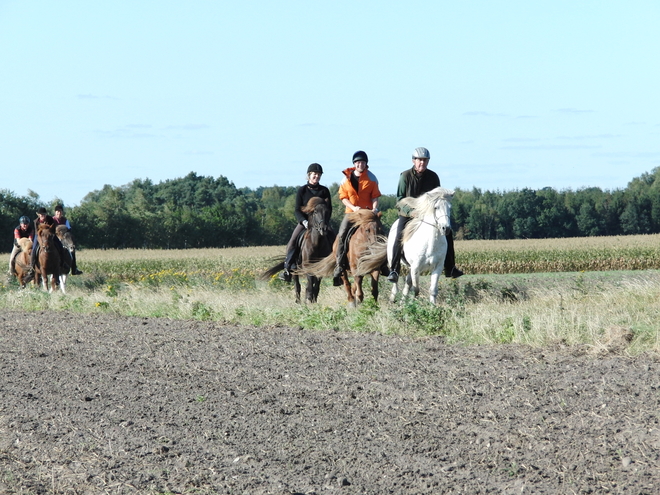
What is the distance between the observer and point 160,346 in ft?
33.0

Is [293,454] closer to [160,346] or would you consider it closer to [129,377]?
[129,377]

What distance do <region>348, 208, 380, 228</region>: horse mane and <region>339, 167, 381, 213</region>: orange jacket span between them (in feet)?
0.85

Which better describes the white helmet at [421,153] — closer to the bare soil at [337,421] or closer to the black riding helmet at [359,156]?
the black riding helmet at [359,156]

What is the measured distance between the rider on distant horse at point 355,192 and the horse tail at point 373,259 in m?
0.40

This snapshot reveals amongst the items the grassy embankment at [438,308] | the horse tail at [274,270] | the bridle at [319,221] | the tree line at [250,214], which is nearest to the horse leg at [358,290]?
the grassy embankment at [438,308]

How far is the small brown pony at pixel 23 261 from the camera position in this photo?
70.1 feet

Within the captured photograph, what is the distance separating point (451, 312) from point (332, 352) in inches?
84.4

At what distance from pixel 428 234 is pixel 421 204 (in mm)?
482

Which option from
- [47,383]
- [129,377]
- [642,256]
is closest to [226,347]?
[129,377]

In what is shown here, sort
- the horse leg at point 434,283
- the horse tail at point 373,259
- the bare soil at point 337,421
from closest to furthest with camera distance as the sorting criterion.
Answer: the bare soil at point 337,421
the horse leg at point 434,283
the horse tail at point 373,259

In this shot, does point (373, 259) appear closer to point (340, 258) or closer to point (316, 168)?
point (340, 258)

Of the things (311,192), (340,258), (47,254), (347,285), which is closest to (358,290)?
(347,285)

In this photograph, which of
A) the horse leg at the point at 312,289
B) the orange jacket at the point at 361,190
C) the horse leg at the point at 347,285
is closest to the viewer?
the horse leg at the point at 347,285

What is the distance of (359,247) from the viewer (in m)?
13.4
